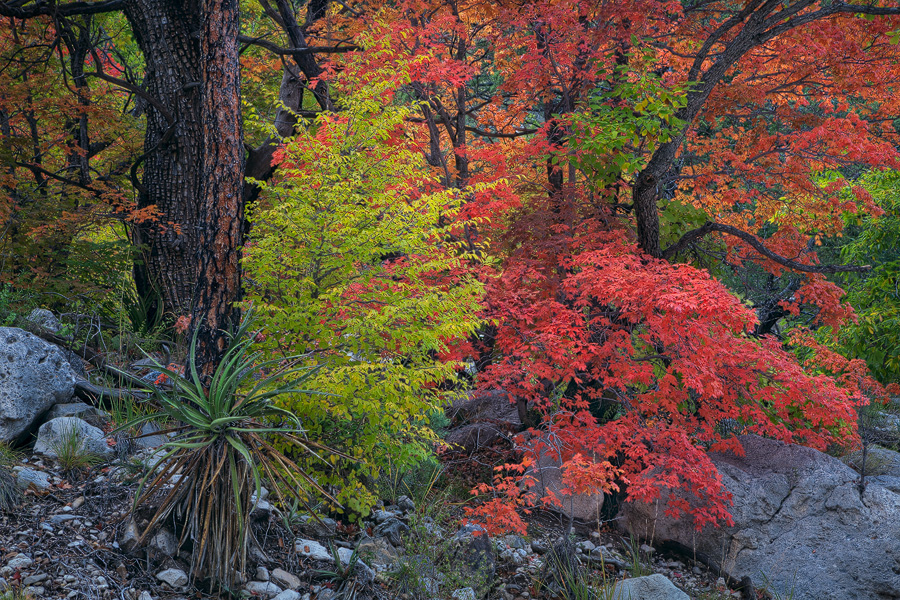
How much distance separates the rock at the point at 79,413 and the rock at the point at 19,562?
1574 millimetres

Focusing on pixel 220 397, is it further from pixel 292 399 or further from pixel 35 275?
pixel 35 275

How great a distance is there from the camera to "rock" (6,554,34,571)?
10.4 ft

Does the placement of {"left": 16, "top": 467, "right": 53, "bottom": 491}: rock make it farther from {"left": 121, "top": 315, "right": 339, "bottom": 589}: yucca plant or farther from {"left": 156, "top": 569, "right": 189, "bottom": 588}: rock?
{"left": 156, "top": 569, "right": 189, "bottom": 588}: rock

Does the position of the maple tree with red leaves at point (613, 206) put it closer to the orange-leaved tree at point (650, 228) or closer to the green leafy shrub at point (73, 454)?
the orange-leaved tree at point (650, 228)

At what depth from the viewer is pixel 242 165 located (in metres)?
4.25

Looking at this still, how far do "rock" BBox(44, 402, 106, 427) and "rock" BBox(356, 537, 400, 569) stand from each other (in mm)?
2374

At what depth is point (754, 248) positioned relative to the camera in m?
7.59

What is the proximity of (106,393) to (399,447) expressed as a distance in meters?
2.61

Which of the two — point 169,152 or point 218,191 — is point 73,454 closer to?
point 218,191

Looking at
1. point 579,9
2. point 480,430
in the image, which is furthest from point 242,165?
point 480,430

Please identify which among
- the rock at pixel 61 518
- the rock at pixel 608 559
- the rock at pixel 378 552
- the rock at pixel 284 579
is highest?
the rock at pixel 61 518

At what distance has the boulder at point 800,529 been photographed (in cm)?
564

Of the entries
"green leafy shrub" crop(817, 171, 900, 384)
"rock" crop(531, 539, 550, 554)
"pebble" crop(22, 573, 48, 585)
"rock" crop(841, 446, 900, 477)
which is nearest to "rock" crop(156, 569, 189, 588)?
"pebble" crop(22, 573, 48, 585)

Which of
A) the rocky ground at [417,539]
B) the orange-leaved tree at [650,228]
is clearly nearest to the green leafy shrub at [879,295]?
the orange-leaved tree at [650,228]
